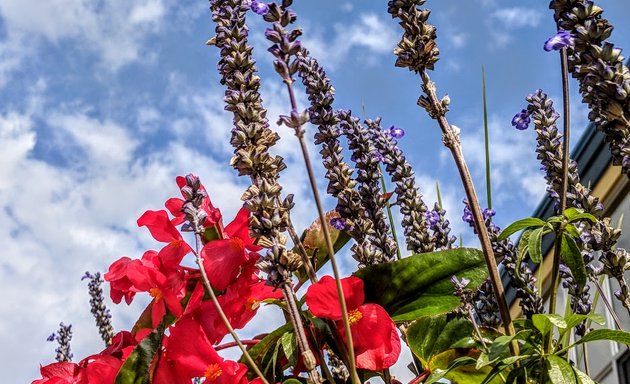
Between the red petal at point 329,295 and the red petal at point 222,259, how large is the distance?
0.49 ft

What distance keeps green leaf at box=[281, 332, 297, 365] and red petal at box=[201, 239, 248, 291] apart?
14 centimetres

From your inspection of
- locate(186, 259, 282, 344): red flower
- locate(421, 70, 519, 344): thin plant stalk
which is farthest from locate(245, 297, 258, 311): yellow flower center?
locate(421, 70, 519, 344): thin plant stalk

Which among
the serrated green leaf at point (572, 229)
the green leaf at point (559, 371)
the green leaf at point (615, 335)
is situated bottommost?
the green leaf at point (559, 371)

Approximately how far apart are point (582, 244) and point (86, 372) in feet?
2.74

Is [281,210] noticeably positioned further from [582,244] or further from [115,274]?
[582,244]

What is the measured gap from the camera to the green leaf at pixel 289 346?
1006 millimetres

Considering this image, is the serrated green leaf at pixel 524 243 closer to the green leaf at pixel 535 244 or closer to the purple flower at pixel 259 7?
the green leaf at pixel 535 244

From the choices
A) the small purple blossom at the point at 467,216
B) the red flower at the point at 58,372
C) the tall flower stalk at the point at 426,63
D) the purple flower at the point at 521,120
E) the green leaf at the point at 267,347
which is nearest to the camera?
the tall flower stalk at the point at 426,63

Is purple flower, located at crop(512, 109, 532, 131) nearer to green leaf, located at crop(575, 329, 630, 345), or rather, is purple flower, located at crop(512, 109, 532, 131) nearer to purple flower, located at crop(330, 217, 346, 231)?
purple flower, located at crop(330, 217, 346, 231)

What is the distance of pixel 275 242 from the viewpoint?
92cm

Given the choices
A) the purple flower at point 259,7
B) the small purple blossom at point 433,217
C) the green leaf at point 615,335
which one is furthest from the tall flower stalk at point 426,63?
the small purple blossom at point 433,217

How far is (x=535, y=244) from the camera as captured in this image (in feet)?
3.51

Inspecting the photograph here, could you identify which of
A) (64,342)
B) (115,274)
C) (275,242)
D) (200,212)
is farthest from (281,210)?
(64,342)

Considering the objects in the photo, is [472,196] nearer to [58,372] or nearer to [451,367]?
[451,367]
